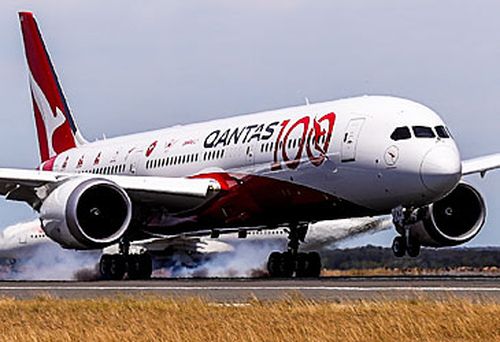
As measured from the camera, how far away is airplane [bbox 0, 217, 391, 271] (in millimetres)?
56781

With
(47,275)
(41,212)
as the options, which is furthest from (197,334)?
(47,275)

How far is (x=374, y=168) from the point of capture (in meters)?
37.0

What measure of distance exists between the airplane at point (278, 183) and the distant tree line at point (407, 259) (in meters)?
16.9

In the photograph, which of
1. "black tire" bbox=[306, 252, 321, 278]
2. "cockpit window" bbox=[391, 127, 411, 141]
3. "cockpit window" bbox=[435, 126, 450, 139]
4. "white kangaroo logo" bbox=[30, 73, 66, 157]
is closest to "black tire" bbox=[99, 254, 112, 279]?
"black tire" bbox=[306, 252, 321, 278]

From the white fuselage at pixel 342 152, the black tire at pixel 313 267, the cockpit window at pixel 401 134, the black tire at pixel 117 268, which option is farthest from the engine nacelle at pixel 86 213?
the cockpit window at pixel 401 134

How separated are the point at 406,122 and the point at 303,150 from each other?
314 centimetres

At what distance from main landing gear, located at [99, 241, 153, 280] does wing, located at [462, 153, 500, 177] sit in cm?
949

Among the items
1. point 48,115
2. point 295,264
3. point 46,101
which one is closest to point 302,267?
point 295,264

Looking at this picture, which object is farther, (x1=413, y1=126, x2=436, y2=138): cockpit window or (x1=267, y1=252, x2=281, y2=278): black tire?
(x1=267, y1=252, x2=281, y2=278): black tire

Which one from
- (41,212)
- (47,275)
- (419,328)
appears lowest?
(47,275)

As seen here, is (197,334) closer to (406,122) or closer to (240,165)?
(406,122)

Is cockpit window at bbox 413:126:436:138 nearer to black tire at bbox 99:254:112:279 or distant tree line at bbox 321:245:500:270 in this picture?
black tire at bbox 99:254:112:279

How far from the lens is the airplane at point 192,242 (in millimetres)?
56781

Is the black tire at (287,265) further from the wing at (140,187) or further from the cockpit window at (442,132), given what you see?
the cockpit window at (442,132)
